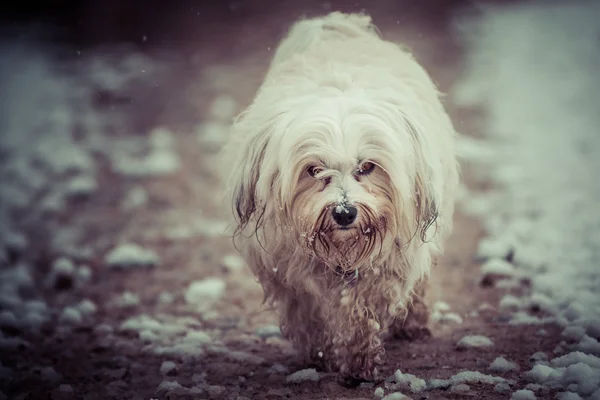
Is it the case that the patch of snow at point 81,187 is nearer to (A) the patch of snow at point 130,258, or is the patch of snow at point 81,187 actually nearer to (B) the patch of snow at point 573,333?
(A) the patch of snow at point 130,258

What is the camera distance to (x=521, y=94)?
8.52 m

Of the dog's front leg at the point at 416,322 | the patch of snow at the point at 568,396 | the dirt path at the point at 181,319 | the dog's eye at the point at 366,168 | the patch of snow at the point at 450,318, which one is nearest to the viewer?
the patch of snow at the point at 568,396

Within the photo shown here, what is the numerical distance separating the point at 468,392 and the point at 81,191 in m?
4.64

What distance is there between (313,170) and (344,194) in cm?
20

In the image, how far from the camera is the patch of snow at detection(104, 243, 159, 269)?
17.3 ft

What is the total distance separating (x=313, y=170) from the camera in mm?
3053

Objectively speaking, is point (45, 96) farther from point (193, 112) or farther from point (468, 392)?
point (468, 392)

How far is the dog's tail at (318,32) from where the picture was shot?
13.3 feet

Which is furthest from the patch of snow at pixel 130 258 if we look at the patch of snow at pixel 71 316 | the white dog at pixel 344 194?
the white dog at pixel 344 194

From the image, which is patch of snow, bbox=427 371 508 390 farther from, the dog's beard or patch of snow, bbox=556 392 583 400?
the dog's beard

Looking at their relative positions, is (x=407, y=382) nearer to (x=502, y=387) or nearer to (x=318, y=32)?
(x=502, y=387)

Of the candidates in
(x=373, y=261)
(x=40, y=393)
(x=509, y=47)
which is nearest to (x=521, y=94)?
(x=509, y=47)

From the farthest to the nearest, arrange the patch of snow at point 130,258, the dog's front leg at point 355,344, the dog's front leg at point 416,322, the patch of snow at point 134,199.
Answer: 1. the patch of snow at point 134,199
2. the patch of snow at point 130,258
3. the dog's front leg at point 416,322
4. the dog's front leg at point 355,344

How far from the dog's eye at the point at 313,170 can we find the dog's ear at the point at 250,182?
0.26 m
